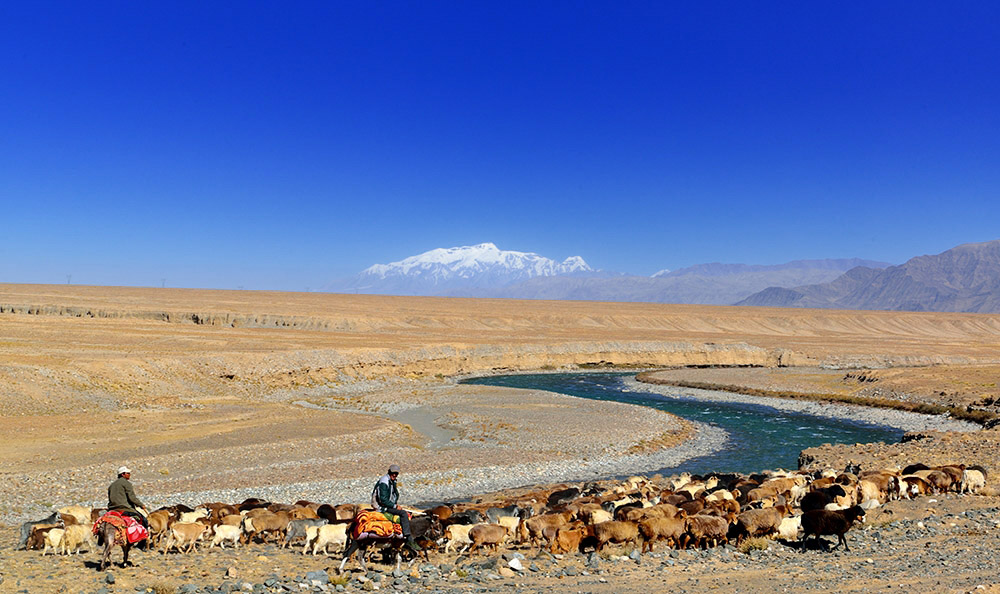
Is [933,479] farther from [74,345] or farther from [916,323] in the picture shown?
[916,323]

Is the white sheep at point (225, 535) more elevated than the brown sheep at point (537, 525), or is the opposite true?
the brown sheep at point (537, 525)

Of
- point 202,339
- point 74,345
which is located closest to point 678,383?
point 202,339

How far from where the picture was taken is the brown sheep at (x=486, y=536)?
12.6 meters

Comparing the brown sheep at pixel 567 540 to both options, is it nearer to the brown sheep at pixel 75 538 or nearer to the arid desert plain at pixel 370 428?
the arid desert plain at pixel 370 428

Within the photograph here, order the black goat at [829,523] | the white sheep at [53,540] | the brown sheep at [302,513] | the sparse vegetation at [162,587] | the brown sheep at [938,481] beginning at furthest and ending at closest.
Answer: the brown sheep at [938,481] → the brown sheep at [302,513] → the black goat at [829,523] → the white sheep at [53,540] → the sparse vegetation at [162,587]

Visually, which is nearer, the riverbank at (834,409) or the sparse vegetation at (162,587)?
the sparse vegetation at (162,587)

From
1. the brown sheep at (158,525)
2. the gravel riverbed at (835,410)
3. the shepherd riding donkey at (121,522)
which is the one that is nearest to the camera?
the shepherd riding donkey at (121,522)

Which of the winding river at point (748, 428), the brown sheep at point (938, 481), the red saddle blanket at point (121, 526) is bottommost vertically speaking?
the winding river at point (748, 428)

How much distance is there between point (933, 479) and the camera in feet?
56.0

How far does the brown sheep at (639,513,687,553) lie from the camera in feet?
41.8

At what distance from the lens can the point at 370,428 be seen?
28797 mm

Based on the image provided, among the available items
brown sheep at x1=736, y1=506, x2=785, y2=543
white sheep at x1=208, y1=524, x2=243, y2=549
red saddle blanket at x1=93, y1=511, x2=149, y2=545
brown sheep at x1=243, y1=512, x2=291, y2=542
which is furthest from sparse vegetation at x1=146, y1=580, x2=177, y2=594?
brown sheep at x1=736, y1=506, x2=785, y2=543

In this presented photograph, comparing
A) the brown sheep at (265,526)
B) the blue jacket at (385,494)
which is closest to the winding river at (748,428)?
the brown sheep at (265,526)

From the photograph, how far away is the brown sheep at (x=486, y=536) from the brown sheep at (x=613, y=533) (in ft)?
6.00
